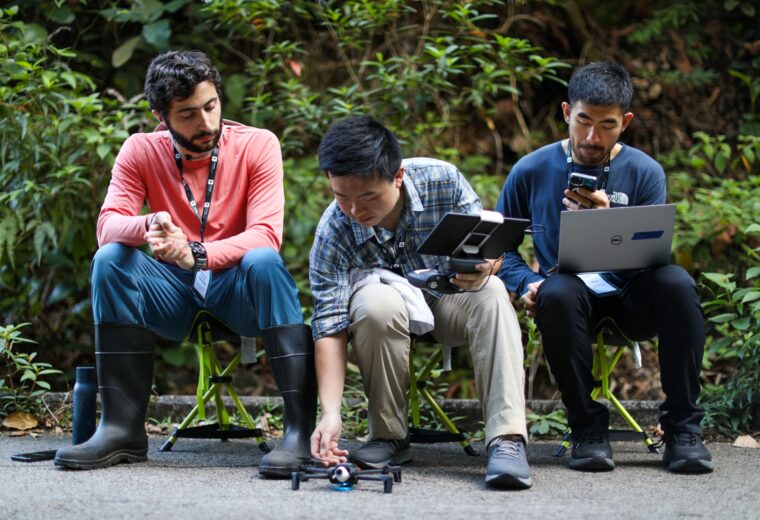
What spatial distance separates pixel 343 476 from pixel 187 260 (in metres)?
0.97

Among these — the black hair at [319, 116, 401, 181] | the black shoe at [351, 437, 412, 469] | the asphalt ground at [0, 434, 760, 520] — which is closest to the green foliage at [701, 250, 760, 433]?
the asphalt ground at [0, 434, 760, 520]

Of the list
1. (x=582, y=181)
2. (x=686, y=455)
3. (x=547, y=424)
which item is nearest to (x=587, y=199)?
(x=582, y=181)

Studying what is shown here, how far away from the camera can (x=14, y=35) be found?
5.17 m

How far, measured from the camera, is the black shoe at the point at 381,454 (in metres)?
3.22

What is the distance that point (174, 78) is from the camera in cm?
351

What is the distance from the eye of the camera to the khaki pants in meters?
3.14

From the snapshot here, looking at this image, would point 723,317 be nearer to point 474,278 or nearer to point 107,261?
point 474,278

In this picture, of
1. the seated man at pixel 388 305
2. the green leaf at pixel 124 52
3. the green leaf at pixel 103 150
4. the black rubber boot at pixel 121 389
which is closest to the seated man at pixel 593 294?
the seated man at pixel 388 305

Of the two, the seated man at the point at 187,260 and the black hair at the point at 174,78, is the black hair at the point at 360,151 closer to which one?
the seated man at the point at 187,260

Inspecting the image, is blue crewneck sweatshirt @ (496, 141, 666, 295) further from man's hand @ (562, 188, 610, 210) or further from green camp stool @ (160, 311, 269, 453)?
green camp stool @ (160, 311, 269, 453)

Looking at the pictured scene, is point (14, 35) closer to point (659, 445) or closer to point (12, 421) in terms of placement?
point (12, 421)

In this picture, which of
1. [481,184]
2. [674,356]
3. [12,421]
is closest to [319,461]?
[674,356]

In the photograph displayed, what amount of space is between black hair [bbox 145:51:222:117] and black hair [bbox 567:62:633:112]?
1.41 metres

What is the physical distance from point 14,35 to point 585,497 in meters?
4.04
